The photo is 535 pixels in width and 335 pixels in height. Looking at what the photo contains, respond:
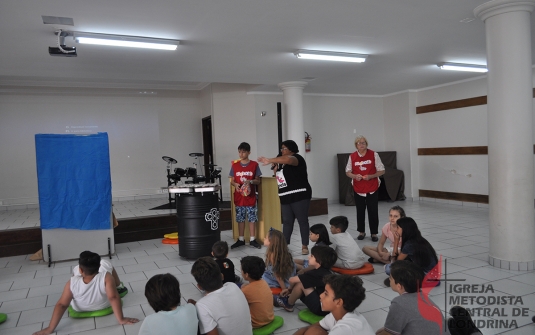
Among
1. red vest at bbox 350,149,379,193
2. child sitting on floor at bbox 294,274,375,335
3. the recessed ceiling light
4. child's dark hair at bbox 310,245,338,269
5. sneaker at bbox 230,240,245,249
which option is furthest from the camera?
red vest at bbox 350,149,379,193

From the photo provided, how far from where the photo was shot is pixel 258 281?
9.82ft

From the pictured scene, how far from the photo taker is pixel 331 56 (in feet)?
20.5

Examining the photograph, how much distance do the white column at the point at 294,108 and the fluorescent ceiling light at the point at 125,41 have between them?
364 centimetres

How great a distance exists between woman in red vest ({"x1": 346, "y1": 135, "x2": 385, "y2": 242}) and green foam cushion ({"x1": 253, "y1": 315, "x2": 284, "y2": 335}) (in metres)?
3.27

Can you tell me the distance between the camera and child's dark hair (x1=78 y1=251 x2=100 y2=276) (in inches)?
124

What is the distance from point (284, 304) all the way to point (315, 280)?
0.48 m

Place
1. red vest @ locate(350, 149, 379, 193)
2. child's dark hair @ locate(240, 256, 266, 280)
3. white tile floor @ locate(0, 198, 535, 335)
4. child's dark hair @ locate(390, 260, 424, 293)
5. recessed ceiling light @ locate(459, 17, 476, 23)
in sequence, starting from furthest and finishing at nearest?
red vest @ locate(350, 149, 379, 193)
recessed ceiling light @ locate(459, 17, 476, 23)
white tile floor @ locate(0, 198, 535, 335)
child's dark hair @ locate(240, 256, 266, 280)
child's dark hair @ locate(390, 260, 424, 293)

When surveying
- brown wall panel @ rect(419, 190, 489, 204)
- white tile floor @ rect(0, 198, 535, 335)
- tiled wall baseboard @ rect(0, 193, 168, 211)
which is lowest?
white tile floor @ rect(0, 198, 535, 335)

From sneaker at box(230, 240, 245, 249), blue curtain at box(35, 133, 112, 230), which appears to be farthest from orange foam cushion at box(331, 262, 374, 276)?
blue curtain at box(35, 133, 112, 230)

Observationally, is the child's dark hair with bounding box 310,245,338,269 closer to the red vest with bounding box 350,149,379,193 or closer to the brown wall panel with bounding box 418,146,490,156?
the red vest with bounding box 350,149,379,193

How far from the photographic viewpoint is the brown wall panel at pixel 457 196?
28.6 ft

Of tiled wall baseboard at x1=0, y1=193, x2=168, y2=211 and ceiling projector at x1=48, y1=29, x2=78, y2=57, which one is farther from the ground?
ceiling projector at x1=48, y1=29, x2=78, y2=57

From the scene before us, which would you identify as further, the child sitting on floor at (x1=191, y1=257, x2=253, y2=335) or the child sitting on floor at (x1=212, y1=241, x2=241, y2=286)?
the child sitting on floor at (x1=212, y1=241, x2=241, y2=286)

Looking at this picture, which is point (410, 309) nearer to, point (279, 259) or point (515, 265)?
point (279, 259)
